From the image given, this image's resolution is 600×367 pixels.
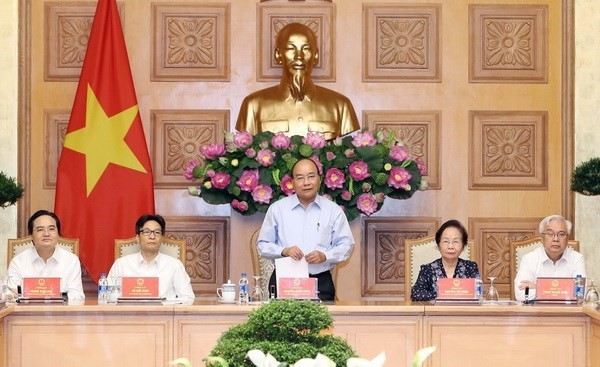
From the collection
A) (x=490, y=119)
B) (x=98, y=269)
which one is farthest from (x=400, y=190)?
(x=98, y=269)

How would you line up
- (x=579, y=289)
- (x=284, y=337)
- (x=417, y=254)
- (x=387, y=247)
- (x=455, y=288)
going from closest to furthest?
1. (x=284, y=337)
2. (x=455, y=288)
3. (x=579, y=289)
4. (x=417, y=254)
5. (x=387, y=247)

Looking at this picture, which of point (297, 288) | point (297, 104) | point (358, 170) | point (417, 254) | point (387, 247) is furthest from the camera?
point (387, 247)

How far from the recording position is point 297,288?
15.2 feet

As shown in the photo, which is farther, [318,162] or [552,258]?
[318,162]

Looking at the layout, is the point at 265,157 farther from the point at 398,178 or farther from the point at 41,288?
the point at 41,288

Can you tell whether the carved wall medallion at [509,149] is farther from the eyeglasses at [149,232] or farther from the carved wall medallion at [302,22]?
the eyeglasses at [149,232]

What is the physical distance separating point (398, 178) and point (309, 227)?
779mm

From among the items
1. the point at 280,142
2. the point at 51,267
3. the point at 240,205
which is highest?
the point at 280,142

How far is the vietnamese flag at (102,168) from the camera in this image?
6656 mm

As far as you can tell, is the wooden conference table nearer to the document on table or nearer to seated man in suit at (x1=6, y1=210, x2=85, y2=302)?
the document on table

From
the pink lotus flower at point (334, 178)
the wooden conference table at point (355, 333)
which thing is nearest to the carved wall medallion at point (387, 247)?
the pink lotus flower at point (334, 178)

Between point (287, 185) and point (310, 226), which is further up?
point (287, 185)

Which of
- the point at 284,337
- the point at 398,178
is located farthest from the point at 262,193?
the point at 284,337

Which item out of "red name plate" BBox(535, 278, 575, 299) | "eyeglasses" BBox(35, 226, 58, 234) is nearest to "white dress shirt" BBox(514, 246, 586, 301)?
"red name plate" BBox(535, 278, 575, 299)
